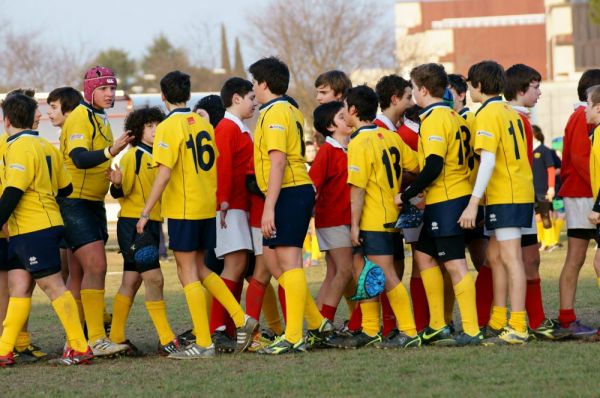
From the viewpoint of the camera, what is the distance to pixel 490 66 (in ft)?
27.2

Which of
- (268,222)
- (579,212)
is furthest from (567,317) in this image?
(268,222)

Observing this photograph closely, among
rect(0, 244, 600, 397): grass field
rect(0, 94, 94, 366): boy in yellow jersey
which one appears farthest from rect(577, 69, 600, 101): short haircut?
rect(0, 94, 94, 366): boy in yellow jersey

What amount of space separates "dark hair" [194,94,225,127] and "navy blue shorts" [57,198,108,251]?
142 centimetres

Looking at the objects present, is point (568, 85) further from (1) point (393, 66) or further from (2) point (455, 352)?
(2) point (455, 352)

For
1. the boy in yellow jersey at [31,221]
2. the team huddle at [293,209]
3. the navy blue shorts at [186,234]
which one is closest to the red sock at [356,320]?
the team huddle at [293,209]

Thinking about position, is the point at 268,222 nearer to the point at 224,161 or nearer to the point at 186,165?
the point at 186,165

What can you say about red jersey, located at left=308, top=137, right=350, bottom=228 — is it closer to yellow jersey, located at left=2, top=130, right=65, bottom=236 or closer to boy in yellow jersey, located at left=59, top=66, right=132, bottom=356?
boy in yellow jersey, located at left=59, top=66, right=132, bottom=356

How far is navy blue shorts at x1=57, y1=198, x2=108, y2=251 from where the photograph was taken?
8.66 metres

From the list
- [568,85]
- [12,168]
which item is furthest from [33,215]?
[568,85]

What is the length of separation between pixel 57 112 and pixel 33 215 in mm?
1202

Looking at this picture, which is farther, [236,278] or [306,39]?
[306,39]

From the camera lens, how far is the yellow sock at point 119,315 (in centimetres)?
877

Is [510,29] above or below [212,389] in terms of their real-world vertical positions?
above

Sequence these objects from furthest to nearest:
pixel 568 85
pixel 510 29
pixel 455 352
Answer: pixel 510 29, pixel 568 85, pixel 455 352
